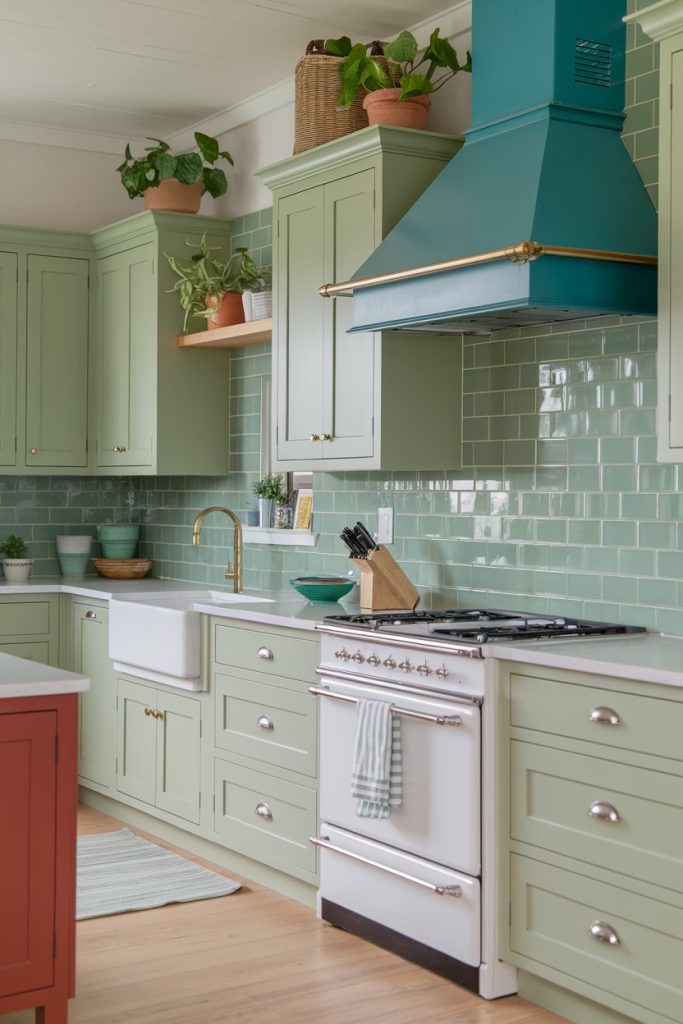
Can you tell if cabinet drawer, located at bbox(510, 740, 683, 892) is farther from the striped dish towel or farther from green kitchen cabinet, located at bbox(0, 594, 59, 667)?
green kitchen cabinet, located at bbox(0, 594, 59, 667)

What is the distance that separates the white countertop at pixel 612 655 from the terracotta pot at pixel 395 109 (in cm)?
191

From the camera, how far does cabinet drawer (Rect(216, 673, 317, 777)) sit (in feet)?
13.5

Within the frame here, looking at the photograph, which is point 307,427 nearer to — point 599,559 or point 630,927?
point 599,559

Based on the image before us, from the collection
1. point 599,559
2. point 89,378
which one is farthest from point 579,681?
point 89,378

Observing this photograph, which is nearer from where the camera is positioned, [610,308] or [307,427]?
[610,308]

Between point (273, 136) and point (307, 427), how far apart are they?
1609 mm

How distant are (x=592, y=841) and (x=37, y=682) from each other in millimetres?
1357

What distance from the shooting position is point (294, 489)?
17.9 feet

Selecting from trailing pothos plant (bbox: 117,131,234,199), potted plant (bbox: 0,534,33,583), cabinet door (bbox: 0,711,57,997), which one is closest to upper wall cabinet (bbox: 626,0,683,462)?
cabinet door (bbox: 0,711,57,997)

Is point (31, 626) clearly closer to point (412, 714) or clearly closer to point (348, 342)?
point (348, 342)

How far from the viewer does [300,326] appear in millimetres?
4727

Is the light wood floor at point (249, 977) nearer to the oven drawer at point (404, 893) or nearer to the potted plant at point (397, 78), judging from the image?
the oven drawer at point (404, 893)

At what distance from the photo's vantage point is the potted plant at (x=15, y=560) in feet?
19.9

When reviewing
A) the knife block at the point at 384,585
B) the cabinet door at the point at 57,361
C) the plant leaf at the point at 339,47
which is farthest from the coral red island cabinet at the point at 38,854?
the cabinet door at the point at 57,361
